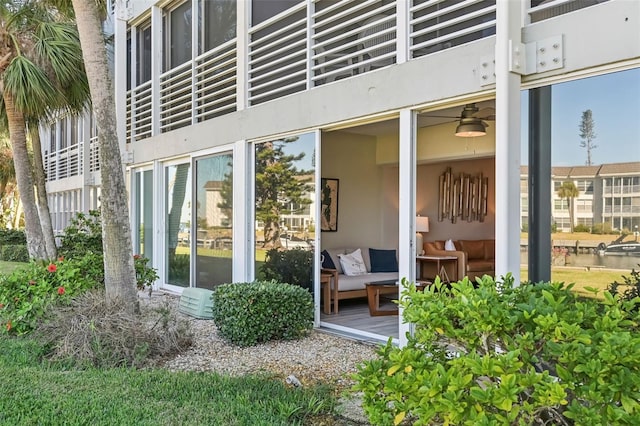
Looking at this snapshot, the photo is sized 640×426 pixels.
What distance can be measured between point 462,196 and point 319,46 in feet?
19.5

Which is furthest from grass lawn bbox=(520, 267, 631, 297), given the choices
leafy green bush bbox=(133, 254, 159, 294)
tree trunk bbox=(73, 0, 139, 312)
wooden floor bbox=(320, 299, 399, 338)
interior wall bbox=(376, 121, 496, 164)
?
leafy green bush bbox=(133, 254, 159, 294)

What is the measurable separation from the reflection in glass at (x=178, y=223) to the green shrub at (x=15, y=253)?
31.5 ft

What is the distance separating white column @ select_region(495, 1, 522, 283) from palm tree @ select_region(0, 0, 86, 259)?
7.79 metres

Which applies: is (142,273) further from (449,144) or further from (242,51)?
(449,144)

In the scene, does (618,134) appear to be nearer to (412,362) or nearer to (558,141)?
(558,141)

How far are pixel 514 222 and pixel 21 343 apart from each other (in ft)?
17.6

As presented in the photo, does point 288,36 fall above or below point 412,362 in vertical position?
above

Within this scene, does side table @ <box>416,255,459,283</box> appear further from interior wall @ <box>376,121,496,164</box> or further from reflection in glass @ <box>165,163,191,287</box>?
reflection in glass @ <box>165,163,191,287</box>

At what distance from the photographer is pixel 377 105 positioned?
5.93 metres

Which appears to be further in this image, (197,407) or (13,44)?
(13,44)

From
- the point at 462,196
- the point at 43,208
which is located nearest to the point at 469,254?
the point at 462,196

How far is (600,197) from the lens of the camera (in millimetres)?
4238

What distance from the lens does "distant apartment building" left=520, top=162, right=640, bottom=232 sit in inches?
160

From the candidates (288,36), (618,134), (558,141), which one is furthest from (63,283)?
(618,134)
